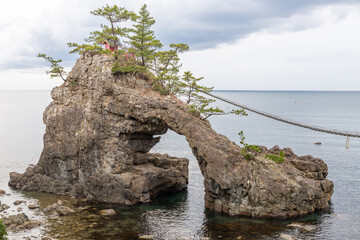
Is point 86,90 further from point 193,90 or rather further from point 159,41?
point 193,90

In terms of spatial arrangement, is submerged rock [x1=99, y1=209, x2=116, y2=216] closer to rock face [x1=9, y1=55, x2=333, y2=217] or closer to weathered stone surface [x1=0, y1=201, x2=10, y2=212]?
rock face [x1=9, y1=55, x2=333, y2=217]

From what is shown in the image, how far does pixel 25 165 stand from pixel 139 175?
34939 mm

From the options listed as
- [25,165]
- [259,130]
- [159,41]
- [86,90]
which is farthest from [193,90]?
[259,130]

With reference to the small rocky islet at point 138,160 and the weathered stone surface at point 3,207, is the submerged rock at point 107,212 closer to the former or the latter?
the small rocky islet at point 138,160

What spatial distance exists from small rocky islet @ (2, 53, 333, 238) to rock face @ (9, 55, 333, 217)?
0.12 meters

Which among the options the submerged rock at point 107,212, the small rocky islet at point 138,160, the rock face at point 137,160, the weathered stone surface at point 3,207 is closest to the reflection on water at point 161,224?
the submerged rock at point 107,212

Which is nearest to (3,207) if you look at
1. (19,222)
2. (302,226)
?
(19,222)

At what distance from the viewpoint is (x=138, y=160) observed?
51.1 m

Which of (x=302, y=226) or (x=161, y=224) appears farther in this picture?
(x=161, y=224)

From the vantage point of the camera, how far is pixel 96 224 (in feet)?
130

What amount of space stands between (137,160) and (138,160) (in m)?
0.16

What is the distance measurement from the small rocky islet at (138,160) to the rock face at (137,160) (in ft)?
0.39

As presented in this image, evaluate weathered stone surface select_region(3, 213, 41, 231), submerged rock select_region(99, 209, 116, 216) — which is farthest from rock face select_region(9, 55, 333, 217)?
weathered stone surface select_region(3, 213, 41, 231)

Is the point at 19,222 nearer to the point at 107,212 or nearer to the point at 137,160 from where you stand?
the point at 107,212
